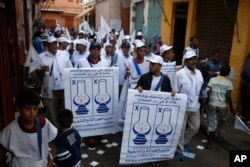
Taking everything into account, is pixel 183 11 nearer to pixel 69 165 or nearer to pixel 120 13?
pixel 69 165

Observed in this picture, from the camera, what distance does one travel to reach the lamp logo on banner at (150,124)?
4.47 metres

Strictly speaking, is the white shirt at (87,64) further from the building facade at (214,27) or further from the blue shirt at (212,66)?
the building facade at (214,27)

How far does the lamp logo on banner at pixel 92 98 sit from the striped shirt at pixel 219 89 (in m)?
1.78

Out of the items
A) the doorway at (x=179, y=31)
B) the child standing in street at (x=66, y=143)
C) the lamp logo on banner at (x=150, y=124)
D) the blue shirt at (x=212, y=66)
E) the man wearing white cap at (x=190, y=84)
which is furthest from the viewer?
the doorway at (x=179, y=31)

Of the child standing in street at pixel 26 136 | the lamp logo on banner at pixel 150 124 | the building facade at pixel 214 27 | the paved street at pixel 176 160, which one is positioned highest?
the building facade at pixel 214 27

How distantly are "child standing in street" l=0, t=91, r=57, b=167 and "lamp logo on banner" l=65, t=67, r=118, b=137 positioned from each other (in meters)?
2.16

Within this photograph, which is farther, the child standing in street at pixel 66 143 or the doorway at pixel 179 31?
the doorway at pixel 179 31

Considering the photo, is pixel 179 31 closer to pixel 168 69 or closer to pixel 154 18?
pixel 154 18

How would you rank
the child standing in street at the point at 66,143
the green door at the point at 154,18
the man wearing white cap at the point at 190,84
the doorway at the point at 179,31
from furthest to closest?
the green door at the point at 154,18 < the doorway at the point at 179,31 < the man wearing white cap at the point at 190,84 < the child standing in street at the point at 66,143

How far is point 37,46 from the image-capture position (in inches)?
345

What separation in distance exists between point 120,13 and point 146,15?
27.6ft

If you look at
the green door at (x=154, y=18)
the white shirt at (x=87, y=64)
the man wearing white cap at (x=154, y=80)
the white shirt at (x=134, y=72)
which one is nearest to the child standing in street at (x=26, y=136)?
the man wearing white cap at (x=154, y=80)

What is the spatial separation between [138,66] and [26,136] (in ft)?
10.6

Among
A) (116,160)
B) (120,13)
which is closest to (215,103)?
(116,160)
